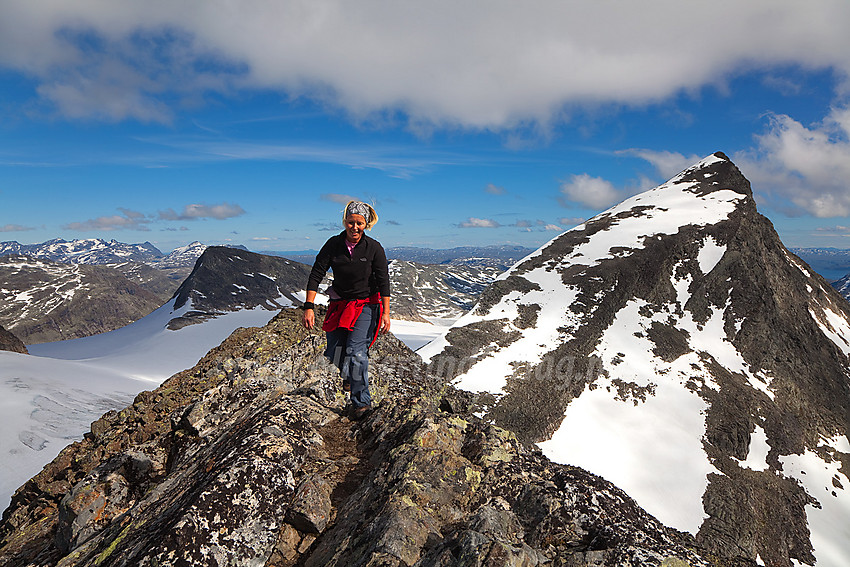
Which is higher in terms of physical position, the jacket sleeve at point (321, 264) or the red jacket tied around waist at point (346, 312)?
the jacket sleeve at point (321, 264)

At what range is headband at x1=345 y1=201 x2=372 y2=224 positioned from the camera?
8.73 m

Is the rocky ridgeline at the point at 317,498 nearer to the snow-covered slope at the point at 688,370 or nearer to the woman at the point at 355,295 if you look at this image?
the woman at the point at 355,295

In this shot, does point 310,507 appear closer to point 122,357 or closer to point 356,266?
point 356,266

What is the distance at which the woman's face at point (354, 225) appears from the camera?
8648 millimetres

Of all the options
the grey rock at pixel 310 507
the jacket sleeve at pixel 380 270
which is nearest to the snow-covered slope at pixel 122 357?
the grey rock at pixel 310 507

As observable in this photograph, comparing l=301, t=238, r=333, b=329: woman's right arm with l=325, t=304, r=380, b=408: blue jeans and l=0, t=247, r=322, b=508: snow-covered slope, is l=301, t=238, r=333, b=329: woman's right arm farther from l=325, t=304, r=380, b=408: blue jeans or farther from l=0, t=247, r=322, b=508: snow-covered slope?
l=0, t=247, r=322, b=508: snow-covered slope

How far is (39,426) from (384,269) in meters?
28.6

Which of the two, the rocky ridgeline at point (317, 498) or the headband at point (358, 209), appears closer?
the rocky ridgeline at point (317, 498)

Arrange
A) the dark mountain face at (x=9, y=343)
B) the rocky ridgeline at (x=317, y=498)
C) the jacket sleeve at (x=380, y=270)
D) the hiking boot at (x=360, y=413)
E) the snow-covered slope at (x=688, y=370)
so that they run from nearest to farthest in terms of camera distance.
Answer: the rocky ridgeline at (x=317, y=498), the hiking boot at (x=360, y=413), the jacket sleeve at (x=380, y=270), the snow-covered slope at (x=688, y=370), the dark mountain face at (x=9, y=343)

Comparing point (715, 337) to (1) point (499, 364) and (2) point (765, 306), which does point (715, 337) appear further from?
(1) point (499, 364)

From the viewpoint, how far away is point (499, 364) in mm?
59969

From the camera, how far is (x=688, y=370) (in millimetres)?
61562

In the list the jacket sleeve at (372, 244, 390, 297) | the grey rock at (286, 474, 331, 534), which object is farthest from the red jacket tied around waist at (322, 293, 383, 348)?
the grey rock at (286, 474, 331, 534)

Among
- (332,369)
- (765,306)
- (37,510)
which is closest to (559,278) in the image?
(765,306)
